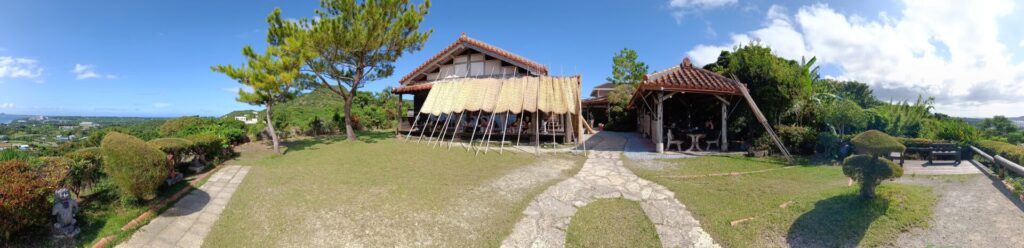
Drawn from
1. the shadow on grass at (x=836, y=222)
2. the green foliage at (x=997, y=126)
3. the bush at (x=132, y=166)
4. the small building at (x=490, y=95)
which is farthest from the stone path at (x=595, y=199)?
the green foliage at (x=997, y=126)

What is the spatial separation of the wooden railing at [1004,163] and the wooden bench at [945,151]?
32 cm

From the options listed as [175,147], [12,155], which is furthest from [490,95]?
[12,155]

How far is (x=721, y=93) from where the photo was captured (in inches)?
441

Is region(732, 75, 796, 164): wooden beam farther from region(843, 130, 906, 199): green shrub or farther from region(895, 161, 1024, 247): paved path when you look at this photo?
region(843, 130, 906, 199): green shrub

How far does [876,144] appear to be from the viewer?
16.8ft

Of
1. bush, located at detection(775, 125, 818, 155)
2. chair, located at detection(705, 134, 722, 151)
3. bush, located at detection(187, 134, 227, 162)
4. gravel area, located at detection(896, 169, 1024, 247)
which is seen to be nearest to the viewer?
gravel area, located at detection(896, 169, 1024, 247)

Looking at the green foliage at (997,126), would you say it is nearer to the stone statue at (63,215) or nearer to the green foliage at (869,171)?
the green foliage at (869,171)

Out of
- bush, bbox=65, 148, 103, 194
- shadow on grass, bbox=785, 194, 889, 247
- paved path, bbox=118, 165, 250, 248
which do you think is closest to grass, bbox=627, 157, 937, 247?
shadow on grass, bbox=785, 194, 889, 247

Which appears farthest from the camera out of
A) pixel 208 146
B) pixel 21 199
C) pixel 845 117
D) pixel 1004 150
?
pixel 845 117

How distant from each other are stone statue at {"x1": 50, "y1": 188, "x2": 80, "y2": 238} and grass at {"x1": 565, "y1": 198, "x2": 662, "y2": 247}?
22.8 feet

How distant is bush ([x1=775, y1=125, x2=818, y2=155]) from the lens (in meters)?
10.2

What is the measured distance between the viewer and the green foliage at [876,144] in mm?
5033

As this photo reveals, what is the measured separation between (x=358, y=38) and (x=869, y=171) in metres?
14.3

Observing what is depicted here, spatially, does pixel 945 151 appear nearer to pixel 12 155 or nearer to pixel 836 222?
pixel 836 222
